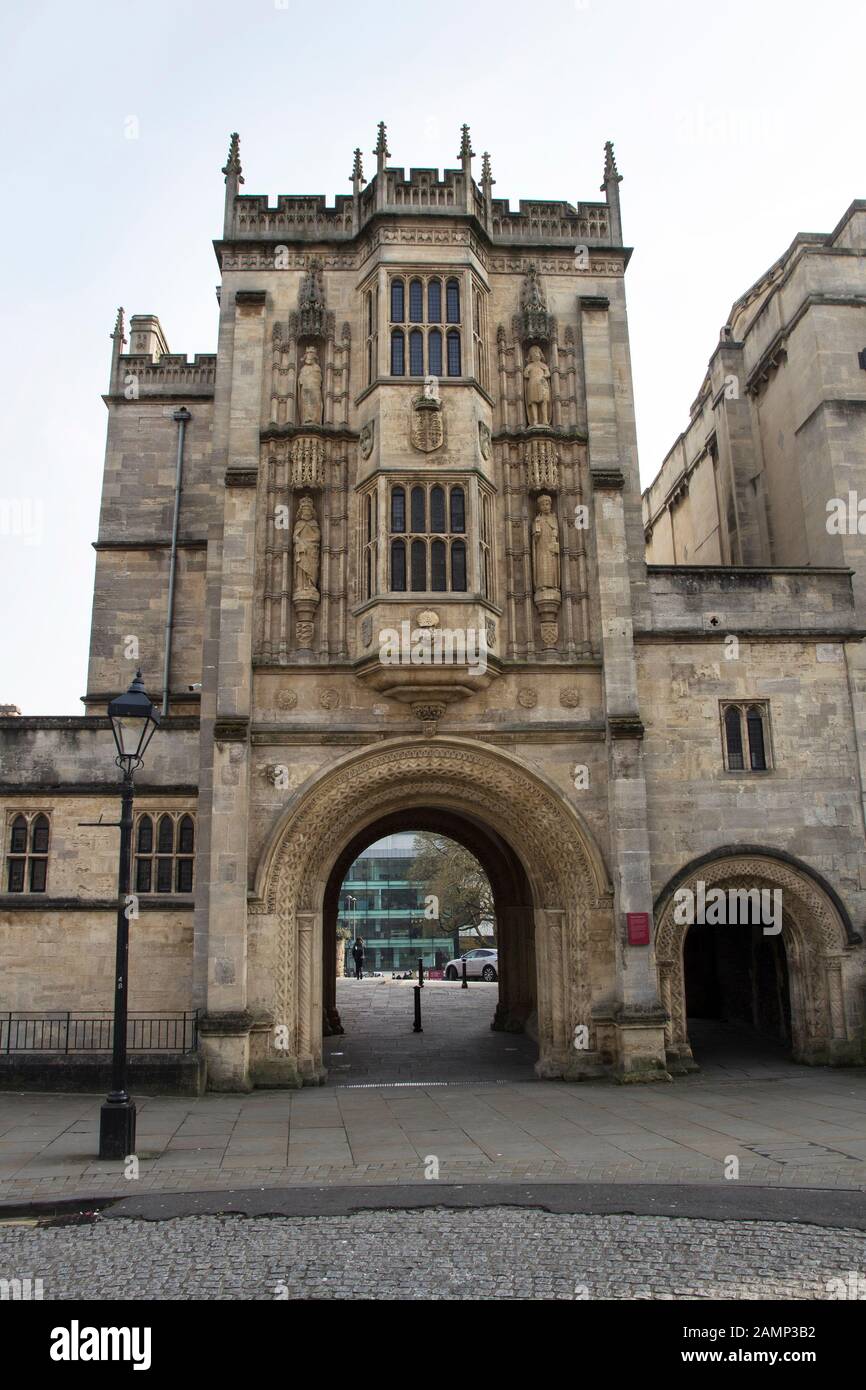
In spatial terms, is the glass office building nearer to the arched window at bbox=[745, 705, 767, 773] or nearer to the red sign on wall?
the arched window at bbox=[745, 705, 767, 773]

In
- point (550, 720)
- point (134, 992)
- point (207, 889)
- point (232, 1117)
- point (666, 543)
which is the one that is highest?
point (666, 543)

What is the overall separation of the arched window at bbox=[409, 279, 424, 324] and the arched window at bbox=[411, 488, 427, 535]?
370cm

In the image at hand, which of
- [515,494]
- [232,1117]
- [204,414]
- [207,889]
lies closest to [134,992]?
[207,889]

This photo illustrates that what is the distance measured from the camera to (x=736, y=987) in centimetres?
2364

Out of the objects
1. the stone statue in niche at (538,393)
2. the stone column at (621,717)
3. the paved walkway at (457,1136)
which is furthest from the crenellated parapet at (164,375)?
the paved walkway at (457,1136)

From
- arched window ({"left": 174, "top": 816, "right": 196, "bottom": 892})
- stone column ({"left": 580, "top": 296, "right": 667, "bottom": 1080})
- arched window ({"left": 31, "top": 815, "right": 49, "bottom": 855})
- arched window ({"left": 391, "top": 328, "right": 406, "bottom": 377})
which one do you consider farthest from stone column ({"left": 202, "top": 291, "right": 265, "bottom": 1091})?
stone column ({"left": 580, "top": 296, "right": 667, "bottom": 1080})

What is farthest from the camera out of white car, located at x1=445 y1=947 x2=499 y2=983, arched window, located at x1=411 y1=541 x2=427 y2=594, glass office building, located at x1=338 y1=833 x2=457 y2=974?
glass office building, located at x1=338 y1=833 x2=457 y2=974

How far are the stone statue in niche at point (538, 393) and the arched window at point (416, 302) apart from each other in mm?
2391

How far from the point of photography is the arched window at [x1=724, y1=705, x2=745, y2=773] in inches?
735

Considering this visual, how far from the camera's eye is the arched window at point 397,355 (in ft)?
63.3
